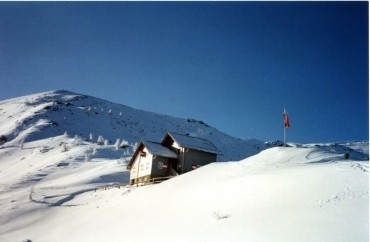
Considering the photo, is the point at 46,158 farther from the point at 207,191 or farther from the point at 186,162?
the point at 207,191

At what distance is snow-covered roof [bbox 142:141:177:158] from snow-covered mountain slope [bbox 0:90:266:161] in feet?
185

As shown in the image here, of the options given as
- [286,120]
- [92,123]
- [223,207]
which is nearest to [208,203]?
[223,207]

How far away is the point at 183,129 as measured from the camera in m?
145

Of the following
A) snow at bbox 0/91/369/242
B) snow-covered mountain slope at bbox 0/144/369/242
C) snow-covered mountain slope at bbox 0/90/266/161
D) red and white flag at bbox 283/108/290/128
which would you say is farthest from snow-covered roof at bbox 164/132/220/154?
snow-covered mountain slope at bbox 0/90/266/161

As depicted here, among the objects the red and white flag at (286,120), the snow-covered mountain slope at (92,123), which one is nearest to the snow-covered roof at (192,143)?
the red and white flag at (286,120)

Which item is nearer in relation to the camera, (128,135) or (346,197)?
(346,197)

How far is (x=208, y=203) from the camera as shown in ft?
67.5

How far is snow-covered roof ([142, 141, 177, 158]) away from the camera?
41656 millimetres

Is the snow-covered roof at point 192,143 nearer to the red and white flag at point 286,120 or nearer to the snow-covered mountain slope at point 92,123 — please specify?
the red and white flag at point 286,120

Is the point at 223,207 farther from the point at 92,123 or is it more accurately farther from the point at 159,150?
the point at 92,123

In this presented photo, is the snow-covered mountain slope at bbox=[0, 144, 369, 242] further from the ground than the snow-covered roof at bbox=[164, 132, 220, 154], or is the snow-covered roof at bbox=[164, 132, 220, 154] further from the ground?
the snow-covered roof at bbox=[164, 132, 220, 154]

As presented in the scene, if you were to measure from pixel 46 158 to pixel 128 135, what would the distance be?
4400 cm

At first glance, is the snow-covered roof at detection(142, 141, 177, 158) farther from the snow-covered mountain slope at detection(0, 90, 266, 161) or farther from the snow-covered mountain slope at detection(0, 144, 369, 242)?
the snow-covered mountain slope at detection(0, 90, 266, 161)

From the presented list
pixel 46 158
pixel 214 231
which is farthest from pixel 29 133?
pixel 214 231
